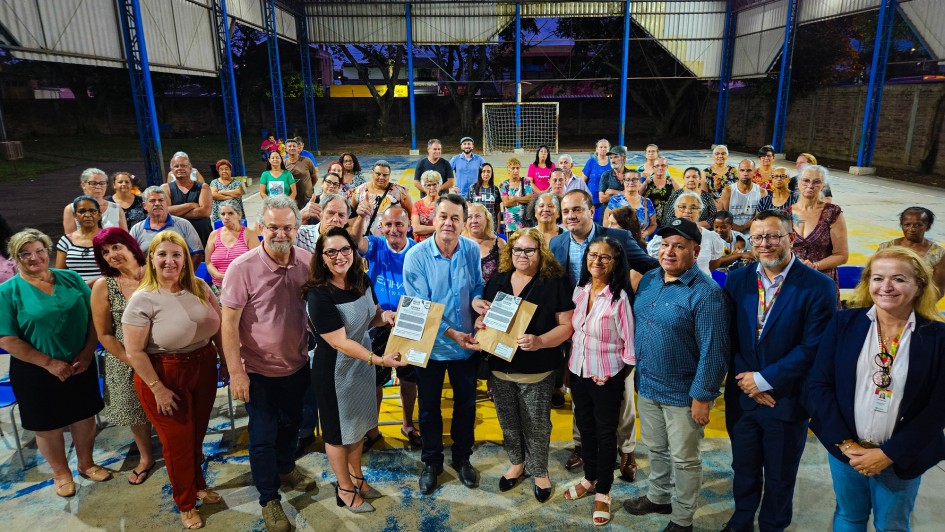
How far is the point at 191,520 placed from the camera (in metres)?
3.49

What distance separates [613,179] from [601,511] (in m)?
4.97

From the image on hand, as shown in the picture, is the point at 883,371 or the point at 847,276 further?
the point at 847,276

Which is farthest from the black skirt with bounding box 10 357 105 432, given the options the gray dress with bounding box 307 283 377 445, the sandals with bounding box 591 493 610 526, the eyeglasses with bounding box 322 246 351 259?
the sandals with bounding box 591 493 610 526

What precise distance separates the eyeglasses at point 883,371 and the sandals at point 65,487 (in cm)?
487

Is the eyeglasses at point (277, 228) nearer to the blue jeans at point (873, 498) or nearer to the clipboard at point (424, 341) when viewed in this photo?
the clipboard at point (424, 341)

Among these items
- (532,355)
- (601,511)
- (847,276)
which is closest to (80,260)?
(532,355)

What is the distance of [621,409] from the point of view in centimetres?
373

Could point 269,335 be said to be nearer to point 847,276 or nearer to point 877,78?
point 847,276

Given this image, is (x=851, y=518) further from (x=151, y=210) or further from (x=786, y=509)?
→ (x=151, y=210)

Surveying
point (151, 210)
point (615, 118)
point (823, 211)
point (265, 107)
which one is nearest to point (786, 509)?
point (823, 211)

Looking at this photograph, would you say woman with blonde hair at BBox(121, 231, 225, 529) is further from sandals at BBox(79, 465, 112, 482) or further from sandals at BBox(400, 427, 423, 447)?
sandals at BBox(400, 427, 423, 447)

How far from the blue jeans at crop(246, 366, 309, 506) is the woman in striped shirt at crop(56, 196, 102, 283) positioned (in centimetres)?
221

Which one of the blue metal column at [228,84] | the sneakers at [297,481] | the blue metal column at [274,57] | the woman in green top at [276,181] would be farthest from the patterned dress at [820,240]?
the blue metal column at [274,57]

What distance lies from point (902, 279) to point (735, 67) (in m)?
24.6
